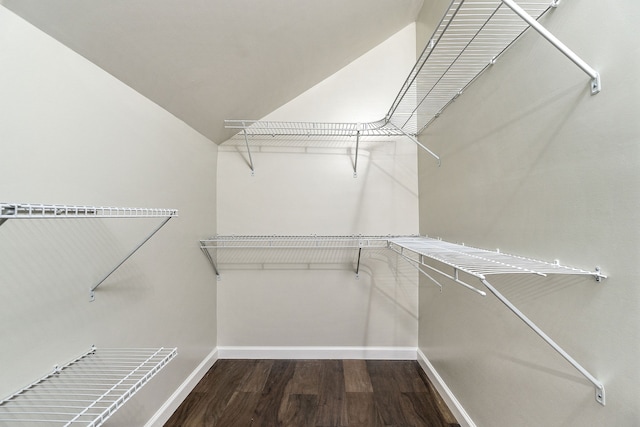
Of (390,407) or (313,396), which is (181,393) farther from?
(390,407)

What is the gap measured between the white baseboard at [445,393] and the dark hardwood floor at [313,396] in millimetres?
36

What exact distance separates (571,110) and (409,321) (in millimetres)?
1715

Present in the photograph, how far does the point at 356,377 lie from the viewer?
1.85 m

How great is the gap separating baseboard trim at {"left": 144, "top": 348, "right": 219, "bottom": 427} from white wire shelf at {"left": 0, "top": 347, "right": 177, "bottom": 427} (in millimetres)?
455

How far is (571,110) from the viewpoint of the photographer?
2.63 feet

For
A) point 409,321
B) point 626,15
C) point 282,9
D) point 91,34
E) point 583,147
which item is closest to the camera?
point 626,15

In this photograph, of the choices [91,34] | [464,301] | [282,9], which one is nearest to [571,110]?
[464,301]

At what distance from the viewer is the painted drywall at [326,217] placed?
6.83 ft

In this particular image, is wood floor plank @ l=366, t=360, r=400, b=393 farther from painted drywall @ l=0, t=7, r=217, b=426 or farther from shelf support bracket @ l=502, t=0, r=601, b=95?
shelf support bracket @ l=502, t=0, r=601, b=95

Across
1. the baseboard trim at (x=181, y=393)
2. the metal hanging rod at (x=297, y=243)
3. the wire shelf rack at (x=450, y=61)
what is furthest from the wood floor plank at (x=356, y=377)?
the wire shelf rack at (x=450, y=61)

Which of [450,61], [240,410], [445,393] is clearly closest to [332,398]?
[240,410]

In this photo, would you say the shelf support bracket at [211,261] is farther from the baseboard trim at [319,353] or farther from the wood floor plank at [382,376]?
the wood floor plank at [382,376]

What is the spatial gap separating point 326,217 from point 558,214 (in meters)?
1.43

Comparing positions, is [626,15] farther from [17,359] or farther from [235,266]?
[235,266]
